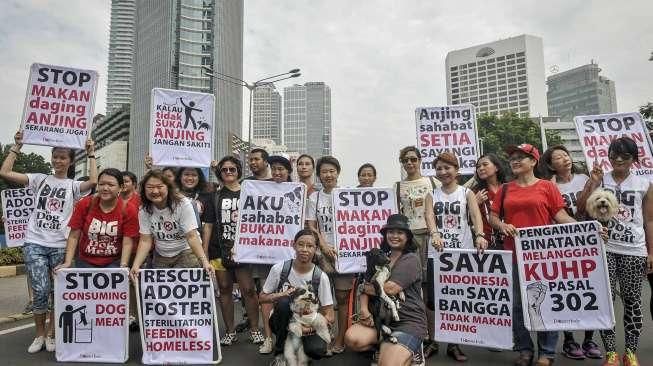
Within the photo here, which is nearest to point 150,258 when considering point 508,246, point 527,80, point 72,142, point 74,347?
point 74,347

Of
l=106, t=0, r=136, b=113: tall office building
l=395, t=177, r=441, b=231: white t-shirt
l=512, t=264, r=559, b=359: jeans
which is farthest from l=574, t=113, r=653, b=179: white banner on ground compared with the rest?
l=106, t=0, r=136, b=113: tall office building

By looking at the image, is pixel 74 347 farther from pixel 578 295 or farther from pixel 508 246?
pixel 578 295

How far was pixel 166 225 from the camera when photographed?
16.2 feet

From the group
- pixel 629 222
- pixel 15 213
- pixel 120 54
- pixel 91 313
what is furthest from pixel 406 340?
pixel 120 54

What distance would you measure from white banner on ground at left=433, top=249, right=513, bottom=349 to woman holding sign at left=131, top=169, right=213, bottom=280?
2.59 metres

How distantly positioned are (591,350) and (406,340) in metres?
2.38

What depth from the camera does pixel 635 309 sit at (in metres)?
4.34

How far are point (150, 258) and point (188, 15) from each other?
→ 84.8 meters

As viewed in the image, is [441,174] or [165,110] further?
[165,110]

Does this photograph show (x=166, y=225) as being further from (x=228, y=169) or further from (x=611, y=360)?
(x=611, y=360)

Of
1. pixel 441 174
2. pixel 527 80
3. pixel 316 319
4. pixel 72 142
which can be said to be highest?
pixel 527 80

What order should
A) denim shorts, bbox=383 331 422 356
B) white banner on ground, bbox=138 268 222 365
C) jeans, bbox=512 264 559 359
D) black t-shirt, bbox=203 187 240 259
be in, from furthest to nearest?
1. black t-shirt, bbox=203 187 240 259
2. white banner on ground, bbox=138 268 222 365
3. jeans, bbox=512 264 559 359
4. denim shorts, bbox=383 331 422 356

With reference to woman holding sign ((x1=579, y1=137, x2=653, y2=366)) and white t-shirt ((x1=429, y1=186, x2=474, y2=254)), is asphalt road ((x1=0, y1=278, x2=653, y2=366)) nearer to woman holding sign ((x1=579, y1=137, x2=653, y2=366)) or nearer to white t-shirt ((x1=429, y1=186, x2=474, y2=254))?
woman holding sign ((x1=579, y1=137, x2=653, y2=366))

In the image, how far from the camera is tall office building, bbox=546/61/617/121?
559 ft
